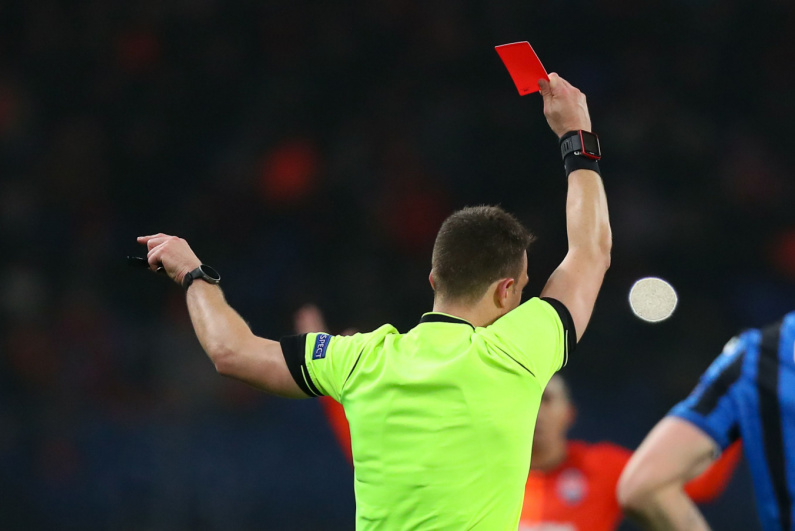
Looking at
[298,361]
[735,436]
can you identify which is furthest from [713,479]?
[298,361]

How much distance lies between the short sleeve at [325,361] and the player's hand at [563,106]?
2.87ft

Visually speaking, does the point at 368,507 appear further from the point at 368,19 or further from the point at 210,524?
the point at 368,19

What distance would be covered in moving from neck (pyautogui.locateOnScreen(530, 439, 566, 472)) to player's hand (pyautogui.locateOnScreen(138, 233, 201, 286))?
6.05 feet

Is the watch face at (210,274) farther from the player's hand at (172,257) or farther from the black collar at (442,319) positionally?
the black collar at (442,319)

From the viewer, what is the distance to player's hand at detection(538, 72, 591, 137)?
2.71 metres

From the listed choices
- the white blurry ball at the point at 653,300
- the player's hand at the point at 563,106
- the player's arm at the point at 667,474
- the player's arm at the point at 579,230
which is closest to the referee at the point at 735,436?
the player's arm at the point at 667,474

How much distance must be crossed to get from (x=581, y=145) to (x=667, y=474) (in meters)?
0.97

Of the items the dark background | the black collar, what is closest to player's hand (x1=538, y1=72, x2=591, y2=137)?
the black collar

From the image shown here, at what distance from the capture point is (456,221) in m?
2.36

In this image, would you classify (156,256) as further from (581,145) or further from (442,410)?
(581,145)

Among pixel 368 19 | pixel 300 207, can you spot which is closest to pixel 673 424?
pixel 300 207

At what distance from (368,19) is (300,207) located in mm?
2426

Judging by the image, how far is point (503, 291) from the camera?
233 centimetres

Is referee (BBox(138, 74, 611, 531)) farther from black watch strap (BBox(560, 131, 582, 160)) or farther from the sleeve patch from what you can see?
black watch strap (BBox(560, 131, 582, 160))
